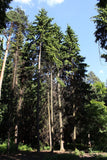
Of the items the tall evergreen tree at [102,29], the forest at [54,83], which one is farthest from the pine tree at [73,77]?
the tall evergreen tree at [102,29]

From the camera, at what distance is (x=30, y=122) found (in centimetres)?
2200

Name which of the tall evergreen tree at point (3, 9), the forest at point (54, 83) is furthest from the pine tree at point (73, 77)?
the tall evergreen tree at point (3, 9)

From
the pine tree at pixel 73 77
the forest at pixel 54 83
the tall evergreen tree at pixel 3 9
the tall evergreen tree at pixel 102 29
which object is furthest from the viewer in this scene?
the pine tree at pixel 73 77

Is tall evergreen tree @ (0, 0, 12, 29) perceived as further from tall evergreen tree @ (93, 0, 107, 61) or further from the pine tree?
the pine tree

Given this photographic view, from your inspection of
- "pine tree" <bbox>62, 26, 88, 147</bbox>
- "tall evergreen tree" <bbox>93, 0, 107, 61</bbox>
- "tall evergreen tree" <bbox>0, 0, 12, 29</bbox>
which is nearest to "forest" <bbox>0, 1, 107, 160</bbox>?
"pine tree" <bbox>62, 26, 88, 147</bbox>

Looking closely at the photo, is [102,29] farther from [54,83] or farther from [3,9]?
[54,83]

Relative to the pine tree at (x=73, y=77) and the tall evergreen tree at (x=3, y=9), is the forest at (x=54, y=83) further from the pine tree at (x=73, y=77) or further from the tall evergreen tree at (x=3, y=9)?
the tall evergreen tree at (x=3, y=9)

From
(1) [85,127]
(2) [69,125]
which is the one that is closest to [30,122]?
(2) [69,125]

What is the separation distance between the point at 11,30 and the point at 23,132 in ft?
56.2

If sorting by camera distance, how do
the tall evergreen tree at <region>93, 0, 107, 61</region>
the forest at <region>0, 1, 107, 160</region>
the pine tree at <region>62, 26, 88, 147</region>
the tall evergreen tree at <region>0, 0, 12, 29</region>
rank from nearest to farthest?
the tall evergreen tree at <region>0, 0, 12, 29</region> < the tall evergreen tree at <region>93, 0, 107, 61</region> < the forest at <region>0, 1, 107, 160</region> < the pine tree at <region>62, 26, 88, 147</region>

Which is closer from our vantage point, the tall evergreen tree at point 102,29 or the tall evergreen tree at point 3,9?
the tall evergreen tree at point 3,9

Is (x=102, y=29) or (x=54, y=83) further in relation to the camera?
(x=54, y=83)

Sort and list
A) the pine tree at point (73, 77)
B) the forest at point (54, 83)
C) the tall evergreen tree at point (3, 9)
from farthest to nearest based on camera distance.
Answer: the pine tree at point (73, 77)
the forest at point (54, 83)
the tall evergreen tree at point (3, 9)

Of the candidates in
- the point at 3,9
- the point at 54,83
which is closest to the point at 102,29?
the point at 3,9
